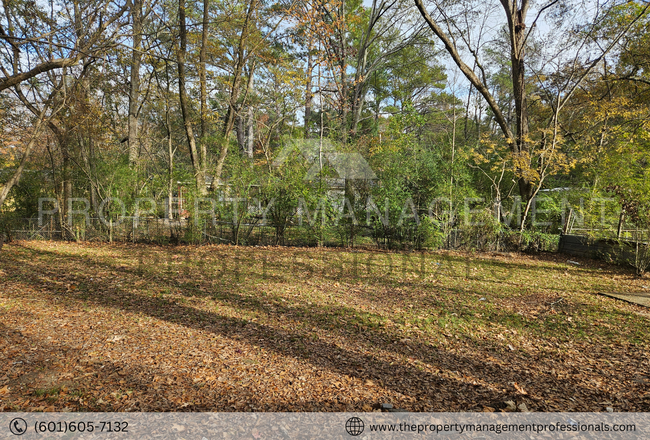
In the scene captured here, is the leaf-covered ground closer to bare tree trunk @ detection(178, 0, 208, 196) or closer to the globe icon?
the globe icon

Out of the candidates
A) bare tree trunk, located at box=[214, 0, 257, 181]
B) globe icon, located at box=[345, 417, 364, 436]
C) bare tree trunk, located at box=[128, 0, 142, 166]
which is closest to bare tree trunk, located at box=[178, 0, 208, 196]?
bare tree trunk, located at box=[214, 0, 257, 181]

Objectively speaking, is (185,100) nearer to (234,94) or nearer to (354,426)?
(234,94)

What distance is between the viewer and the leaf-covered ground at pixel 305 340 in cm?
266

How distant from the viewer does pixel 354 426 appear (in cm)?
237

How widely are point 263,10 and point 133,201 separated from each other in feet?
30.2

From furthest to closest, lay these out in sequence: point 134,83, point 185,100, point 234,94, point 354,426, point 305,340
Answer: point 234,94 < point 134,83 < point 185,100 < point 305,340 < point 354,426

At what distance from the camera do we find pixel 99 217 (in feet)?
31.3

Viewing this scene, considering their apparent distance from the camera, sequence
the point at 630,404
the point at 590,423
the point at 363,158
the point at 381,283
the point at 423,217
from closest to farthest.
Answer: the point at 590,423 → the point at 630,404 → the point at 381,283 → the point at 423,217 → the point at 363,158

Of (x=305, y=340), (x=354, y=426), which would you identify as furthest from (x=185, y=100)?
(x=354, y=426)

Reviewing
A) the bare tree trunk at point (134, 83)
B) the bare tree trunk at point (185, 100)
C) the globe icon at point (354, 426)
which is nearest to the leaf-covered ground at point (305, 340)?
the globe icon at point (354, 426)

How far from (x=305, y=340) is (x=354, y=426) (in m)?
1.43

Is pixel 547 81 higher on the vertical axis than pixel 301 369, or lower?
higher

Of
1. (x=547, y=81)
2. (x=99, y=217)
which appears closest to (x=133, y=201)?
(x=99, y=217)

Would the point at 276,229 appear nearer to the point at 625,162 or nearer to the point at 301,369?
the point at 301,369
